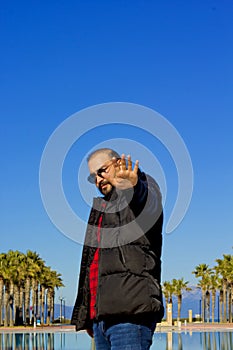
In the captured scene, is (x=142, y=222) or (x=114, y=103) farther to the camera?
(x=142, y=222)

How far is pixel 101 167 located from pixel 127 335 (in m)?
0.67

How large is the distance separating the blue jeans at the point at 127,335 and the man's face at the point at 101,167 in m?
0.55

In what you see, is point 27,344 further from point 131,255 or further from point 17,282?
point 17,282

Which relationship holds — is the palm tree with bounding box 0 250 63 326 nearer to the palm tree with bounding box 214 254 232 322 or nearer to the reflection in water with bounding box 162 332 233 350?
the palm tree with bounding box 214 254 232 322

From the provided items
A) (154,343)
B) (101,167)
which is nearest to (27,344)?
(154,343)

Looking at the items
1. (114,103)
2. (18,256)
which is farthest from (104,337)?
(18,256)

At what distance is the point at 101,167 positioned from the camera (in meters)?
3.10

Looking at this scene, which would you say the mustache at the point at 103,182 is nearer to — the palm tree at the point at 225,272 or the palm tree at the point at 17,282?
the palm tree at the point at 17,282

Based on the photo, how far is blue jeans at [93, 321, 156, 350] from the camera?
3004mm

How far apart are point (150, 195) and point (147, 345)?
600 mm

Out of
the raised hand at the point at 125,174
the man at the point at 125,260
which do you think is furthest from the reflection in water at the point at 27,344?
the raised hand at the point at 125,174

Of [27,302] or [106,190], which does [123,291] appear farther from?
[27,302]

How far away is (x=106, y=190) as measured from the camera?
3166mm

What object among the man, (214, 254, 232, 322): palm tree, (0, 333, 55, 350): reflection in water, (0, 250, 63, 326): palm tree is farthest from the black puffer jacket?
(214, 254, 232, 322): palm tree
